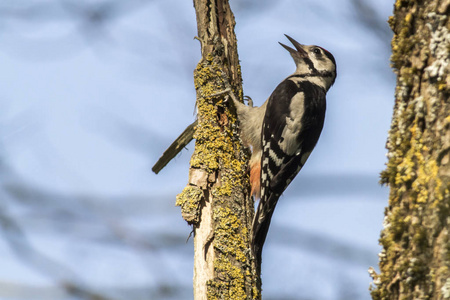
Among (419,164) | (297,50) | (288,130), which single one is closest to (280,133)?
(288,130)

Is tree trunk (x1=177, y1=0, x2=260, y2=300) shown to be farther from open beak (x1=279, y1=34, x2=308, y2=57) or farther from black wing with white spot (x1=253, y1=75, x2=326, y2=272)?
open beak (x1=279, y1=34, x2=308, y2=57)

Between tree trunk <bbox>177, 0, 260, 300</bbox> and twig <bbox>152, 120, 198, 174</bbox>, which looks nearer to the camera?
tree trunk <bbox>177, 0, 260, 300</bbox>

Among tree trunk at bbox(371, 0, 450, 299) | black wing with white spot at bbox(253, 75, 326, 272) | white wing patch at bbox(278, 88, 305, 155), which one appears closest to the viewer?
tree trunk at bbox(371, 0, 450, 299)

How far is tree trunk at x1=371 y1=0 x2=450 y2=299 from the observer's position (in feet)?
4.40

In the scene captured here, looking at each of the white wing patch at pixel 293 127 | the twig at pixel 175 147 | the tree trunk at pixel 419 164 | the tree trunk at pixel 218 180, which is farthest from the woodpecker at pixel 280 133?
the tree trunk at pixel 419 164

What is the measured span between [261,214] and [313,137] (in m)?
1.01

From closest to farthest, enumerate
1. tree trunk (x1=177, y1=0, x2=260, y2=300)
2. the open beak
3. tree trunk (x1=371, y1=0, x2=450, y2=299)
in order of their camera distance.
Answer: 1. tree trunk (x1=371, y1=0, x2=450, y2=299)
2. tree trunk (x1=177, y1=0, x2=260, y2=300)
3. the open beak

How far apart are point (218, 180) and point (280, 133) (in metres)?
1.13

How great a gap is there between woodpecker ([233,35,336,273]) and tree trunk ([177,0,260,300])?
0.69 ft

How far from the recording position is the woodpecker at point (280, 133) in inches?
134

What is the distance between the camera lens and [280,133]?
153 inches

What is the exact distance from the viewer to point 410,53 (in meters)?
1.57

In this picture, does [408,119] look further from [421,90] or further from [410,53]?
[410,53]

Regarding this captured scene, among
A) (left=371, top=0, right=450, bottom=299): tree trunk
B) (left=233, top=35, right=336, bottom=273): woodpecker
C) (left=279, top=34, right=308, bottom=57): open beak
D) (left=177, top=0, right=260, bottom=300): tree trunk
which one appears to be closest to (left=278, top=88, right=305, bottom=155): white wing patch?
(left=233, top=35, right=336, bottom=273): woodpecker
